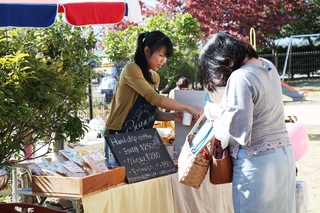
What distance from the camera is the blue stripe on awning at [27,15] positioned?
4.02 meters

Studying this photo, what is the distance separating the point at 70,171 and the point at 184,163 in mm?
700

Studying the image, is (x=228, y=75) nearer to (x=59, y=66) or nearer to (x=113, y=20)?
(x=59, y=66)

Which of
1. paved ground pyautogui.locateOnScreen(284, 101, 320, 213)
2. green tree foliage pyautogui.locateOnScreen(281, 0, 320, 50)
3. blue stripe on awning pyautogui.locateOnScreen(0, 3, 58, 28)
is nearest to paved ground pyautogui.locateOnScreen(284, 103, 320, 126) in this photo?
paved ground pyautogui.locateOnScreen(284, 101, 320, 213)

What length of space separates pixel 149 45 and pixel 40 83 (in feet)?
2.70

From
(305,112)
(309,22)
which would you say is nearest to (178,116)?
(305,112)

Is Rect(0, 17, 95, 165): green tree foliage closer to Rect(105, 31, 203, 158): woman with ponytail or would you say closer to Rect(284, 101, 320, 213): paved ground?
Rect(105, 31, 203, 158): woman with ponytail

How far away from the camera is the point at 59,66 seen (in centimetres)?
448

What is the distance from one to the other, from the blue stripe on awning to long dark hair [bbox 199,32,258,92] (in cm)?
142

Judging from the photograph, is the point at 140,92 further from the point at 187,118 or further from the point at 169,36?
the point at 169,36

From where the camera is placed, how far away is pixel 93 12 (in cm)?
505

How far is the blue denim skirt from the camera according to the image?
10.6 feet

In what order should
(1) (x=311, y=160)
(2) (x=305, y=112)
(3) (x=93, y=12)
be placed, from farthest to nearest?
(2) (x=305, y=112)
(1) (x=311, y=160)
(3) (x=93, y=12)

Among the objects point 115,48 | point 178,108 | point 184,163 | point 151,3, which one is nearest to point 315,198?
point 178,108

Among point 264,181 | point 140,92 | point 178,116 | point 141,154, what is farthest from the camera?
point 178,116
